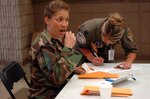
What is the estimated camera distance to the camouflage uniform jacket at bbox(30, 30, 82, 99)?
1790 millimetres

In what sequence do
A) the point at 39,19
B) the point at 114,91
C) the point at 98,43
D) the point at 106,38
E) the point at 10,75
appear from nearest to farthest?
the point at 114,91 → the point at 10,75 → the point at 106,38 → the point at 98,43 → the point at 39,19

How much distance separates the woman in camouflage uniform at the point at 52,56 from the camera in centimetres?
179

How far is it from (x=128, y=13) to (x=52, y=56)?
3.38 meters

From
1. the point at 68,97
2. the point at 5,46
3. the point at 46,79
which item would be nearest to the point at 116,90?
the point at 68,97

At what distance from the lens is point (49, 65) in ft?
5.87

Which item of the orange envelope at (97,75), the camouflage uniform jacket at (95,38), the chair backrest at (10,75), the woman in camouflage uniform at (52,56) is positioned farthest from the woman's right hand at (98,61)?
the chair backrest at (10,75)

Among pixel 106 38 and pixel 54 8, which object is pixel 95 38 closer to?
pixel 106 38

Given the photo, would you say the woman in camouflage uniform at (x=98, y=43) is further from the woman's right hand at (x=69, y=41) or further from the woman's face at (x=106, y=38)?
the woman's right hand at (x=69, y=41)

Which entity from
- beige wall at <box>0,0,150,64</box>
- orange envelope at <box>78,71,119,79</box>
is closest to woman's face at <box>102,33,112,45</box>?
orange envelope at <box>78,71,119,79</box>

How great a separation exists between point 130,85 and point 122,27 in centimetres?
49

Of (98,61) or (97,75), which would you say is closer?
(97,75)

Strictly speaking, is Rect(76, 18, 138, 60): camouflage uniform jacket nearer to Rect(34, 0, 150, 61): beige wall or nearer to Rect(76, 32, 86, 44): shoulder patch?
Rect(76, 32, 86, 44): shoulder patch

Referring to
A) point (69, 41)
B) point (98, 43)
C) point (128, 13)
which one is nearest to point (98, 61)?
point (98, 43)

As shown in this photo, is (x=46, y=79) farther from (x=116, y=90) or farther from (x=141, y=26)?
(x=141, y=26)
